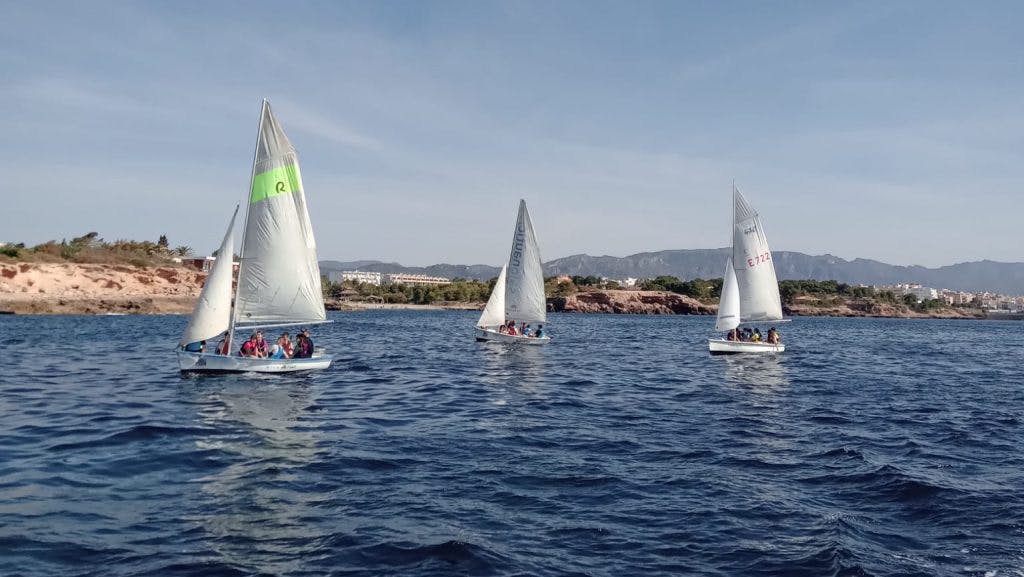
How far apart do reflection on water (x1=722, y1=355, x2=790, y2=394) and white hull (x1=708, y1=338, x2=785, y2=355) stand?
45 centimetres

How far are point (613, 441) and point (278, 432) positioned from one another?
31.8 feet

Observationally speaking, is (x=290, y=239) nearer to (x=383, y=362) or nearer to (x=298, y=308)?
(x=298, y=308)

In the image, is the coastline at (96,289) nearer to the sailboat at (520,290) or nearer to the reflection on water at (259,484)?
the sailboat at (520,290)

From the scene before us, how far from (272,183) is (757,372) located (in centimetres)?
2841

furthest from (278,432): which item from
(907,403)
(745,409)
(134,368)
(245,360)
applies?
(907,403)

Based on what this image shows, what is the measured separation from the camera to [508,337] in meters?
56.9

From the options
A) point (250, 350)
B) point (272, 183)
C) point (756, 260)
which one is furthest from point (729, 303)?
point (250, 350)

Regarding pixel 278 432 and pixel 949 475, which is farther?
pixel 278 432

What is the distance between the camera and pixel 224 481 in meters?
Answer: 14.9

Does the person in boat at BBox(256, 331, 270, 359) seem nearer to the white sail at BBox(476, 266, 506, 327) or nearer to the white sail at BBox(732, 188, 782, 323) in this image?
the white sail at BBox(476, 266, 506, 327)

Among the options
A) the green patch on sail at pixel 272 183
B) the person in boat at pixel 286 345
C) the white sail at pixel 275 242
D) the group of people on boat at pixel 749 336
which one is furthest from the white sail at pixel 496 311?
the green patch on sail at pixel 272 183

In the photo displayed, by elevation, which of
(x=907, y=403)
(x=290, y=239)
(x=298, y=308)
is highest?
(x=290, y=239)

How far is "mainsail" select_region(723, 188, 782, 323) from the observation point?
50.1 metres

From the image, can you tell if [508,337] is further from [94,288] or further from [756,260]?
[94,288]
